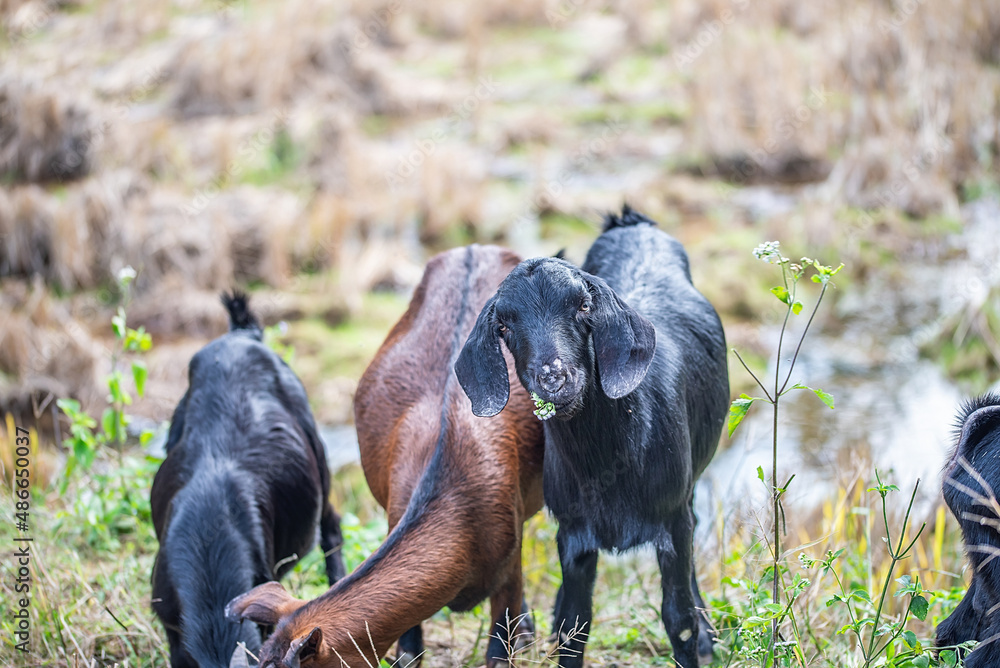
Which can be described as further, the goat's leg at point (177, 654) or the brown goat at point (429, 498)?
the goat's leg at point (177, 654)

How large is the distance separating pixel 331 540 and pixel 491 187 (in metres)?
8.20

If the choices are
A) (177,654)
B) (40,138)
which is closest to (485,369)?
(177,654)

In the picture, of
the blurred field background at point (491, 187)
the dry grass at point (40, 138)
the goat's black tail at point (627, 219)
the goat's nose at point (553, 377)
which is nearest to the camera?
the goat's nose at point (553, 377)

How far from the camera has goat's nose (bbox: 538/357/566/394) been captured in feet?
10.6

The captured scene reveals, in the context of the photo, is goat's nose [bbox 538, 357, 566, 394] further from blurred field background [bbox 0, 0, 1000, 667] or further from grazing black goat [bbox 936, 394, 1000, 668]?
blurred field background [bbox 0, 0, 1000, 667]

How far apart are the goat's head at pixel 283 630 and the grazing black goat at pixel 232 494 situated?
397mm

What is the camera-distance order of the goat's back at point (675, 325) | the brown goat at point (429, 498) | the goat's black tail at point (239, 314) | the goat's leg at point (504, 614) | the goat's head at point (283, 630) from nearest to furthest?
the goat's head at point (283, 630) < the brown goat at point (429, 498) < the goat's back at point (675, 325) < the goat's leg at point (504, 614) < the goat's black tail at point (239, 314)

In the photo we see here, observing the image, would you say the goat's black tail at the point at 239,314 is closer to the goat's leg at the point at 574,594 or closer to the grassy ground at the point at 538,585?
the grassy ground at the point at 538,585

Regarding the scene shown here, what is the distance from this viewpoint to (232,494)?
180 inches

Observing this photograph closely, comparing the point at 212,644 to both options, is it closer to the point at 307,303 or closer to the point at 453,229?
the point at 307,303

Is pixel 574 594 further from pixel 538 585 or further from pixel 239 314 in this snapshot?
pixel 239 314

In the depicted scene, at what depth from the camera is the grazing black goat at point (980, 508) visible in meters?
3.45

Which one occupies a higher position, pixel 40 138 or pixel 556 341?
pixel 40 138

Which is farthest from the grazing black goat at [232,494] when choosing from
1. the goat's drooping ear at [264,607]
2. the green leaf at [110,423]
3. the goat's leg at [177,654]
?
the green leaf at [110,423]
